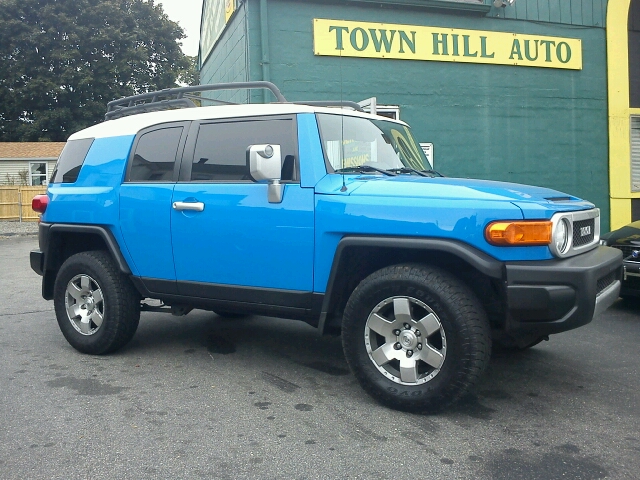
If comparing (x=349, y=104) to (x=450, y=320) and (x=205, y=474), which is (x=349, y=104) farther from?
(x=205, y=474)

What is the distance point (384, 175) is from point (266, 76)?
22.6 ft

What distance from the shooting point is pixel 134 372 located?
→ 15.5 ft

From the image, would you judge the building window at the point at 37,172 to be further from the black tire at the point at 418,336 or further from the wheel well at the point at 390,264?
the black tire at the point at 418,336

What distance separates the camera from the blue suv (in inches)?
141

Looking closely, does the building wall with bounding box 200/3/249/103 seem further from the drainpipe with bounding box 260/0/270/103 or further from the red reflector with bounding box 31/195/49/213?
the red reflector with bounding box 31/195/49/213

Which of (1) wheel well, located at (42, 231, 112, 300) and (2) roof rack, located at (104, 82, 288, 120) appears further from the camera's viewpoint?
(1) wheel well, located at (42, 231, 112, 300)

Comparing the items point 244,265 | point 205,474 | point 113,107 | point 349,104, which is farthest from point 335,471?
point 113,107

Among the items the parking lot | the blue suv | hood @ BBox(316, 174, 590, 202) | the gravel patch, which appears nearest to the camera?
the parking lot

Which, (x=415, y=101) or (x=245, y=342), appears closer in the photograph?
(x=245, y=342)

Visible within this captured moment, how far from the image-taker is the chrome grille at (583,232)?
3863 mm

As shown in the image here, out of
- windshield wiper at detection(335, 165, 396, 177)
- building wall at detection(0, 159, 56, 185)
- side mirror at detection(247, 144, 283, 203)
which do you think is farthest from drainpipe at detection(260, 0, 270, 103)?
building wall at detection(0, 159, 56, 185)

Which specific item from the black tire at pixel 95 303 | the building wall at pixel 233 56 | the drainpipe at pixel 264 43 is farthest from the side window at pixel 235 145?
the building wall at pixel 233 56

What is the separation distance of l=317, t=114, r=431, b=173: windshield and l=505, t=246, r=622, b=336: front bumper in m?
1.35

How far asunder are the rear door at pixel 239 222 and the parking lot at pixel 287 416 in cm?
71
